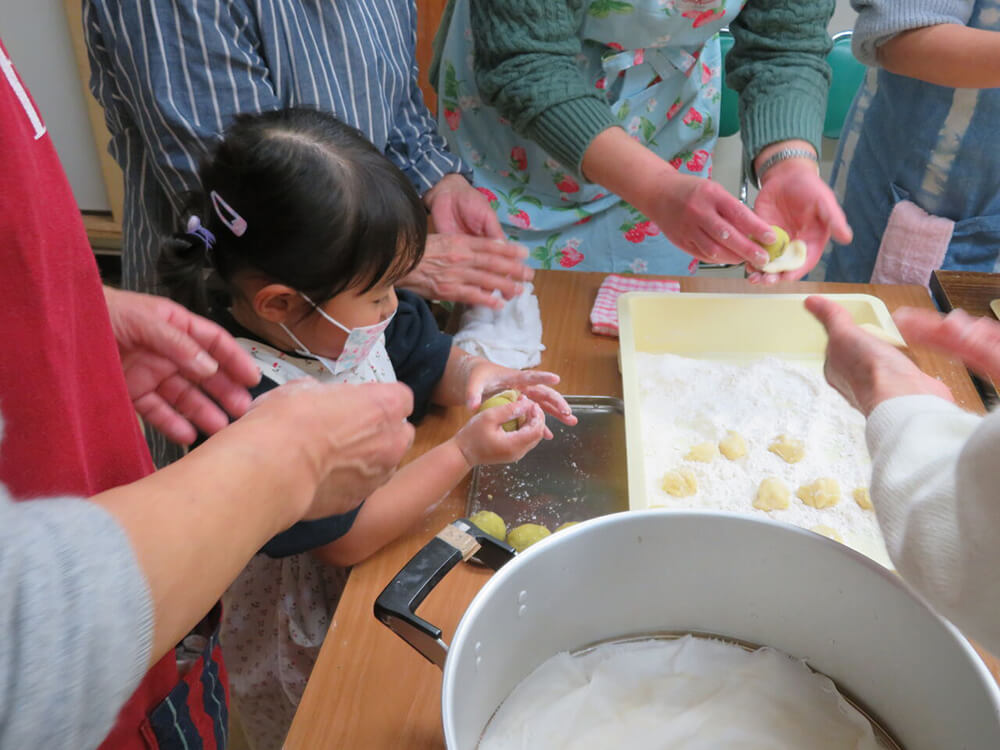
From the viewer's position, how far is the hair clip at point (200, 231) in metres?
0.91

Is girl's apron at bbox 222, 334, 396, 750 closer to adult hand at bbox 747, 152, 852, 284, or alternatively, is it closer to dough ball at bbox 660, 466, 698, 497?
dough ball at bbox 660, 466, 698, 497

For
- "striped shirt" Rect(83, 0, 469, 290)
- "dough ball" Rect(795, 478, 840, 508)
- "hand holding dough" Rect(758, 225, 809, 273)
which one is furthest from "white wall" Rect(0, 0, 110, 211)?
"dough ball" Rect(795, 478, 840, 508)

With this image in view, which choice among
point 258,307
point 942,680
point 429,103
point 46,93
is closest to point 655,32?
point 258,307

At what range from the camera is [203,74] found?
100 centimetres

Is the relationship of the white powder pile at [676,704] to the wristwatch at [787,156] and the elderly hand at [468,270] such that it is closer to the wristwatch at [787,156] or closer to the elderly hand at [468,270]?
the elderly hand at [468,270]

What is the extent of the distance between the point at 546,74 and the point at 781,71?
1.51ft

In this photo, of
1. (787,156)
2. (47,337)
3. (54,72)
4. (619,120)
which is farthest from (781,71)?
(54,72)

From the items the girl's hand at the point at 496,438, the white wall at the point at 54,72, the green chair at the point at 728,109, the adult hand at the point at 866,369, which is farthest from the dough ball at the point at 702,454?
the white wall at the point at 54,72

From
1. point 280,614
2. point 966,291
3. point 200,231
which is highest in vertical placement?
point 200,231

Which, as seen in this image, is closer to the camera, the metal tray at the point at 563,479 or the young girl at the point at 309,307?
the young girl at the point at 309,307

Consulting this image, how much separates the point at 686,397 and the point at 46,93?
2514mm

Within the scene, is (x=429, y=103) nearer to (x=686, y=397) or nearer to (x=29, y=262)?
(x=686, y=397)

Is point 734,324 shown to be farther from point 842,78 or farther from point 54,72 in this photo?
point 54,72

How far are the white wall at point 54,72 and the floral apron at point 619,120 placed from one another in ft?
5.55
